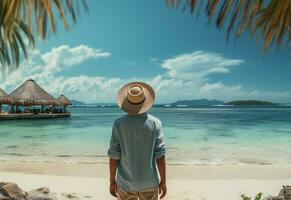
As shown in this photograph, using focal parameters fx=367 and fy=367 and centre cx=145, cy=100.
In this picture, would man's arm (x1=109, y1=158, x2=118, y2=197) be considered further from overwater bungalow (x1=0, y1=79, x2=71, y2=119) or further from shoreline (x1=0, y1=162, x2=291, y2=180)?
overwater bungalow (x1=0, y1=79, x2=71, y2=119)

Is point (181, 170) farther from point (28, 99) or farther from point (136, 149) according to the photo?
point (28, 99)

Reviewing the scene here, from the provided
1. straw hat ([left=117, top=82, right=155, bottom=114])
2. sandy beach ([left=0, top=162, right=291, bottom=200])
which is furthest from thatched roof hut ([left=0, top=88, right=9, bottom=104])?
straw hat ([left=117, top=82, right=155, bottom=114])

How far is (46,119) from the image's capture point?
1608 inches

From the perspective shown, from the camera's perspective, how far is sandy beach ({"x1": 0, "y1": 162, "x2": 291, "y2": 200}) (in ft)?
19.3

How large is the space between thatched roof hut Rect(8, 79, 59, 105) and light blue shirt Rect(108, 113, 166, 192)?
110 feet

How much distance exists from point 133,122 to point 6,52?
79 cm

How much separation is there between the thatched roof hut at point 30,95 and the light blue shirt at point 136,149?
33.5 m

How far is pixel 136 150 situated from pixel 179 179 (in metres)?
5.89

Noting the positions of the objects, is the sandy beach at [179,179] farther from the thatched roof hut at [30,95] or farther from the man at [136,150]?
the thatched roof hut at [30,95]

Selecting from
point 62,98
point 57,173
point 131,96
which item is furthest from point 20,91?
point 131,96

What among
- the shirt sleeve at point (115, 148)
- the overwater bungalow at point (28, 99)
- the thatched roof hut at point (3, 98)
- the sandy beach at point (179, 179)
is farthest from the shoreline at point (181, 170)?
the overwater bungalow at point (28, 99)

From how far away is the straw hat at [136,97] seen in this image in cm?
216

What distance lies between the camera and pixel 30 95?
114ft

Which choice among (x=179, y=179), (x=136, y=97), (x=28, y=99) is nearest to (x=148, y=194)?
(x=136, y=97)
